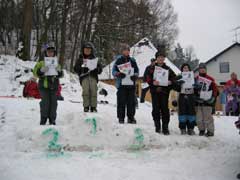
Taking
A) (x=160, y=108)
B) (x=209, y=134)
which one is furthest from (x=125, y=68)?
(x=209, y=134)

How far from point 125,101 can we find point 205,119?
5.95 ft

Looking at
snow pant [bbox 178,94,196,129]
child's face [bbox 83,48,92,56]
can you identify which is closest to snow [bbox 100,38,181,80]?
child's face [bbox 83,48,92,56]

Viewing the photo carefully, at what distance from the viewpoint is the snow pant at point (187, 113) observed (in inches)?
312

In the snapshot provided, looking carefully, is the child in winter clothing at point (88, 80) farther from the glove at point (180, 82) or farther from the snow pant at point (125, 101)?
the glove at point (180, 82)

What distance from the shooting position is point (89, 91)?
808 centimetres

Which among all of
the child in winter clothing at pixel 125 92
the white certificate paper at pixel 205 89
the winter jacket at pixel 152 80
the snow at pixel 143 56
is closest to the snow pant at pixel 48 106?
the child in winter clothing at pixel 125 92

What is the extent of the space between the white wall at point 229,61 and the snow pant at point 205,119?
3474 centimetres

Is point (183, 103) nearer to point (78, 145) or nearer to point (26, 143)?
point (78, 145)

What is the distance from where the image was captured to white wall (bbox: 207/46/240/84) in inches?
1607

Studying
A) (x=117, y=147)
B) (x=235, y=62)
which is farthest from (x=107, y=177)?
(x=235, y=62)

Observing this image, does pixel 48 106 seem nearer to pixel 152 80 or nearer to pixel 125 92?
pixel 125 92

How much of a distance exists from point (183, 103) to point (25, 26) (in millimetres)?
14149

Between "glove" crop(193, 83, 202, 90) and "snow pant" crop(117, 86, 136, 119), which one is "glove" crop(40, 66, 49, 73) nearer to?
"snow pant" crop(117, 86, 136, 119)

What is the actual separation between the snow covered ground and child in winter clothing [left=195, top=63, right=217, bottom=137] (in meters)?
0.33
